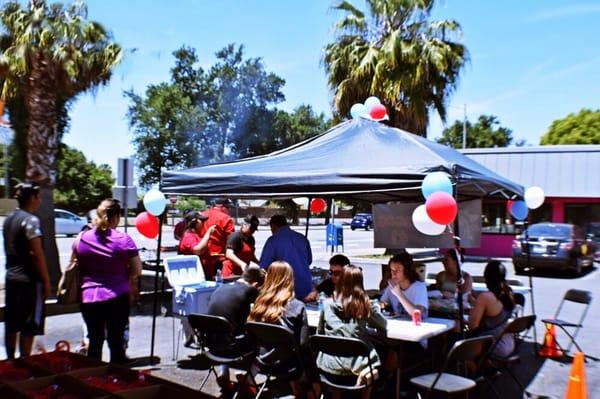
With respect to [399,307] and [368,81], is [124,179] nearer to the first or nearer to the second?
[399,307]

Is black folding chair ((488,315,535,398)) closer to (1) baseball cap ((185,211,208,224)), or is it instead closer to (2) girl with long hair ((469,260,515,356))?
(2) girl with long hair ((469,260,515,356))

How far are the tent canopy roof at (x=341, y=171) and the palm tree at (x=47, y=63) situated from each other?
15.1ft

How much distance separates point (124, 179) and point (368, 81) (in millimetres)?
9558

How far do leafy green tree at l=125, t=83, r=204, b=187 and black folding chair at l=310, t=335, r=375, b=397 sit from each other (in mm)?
37331

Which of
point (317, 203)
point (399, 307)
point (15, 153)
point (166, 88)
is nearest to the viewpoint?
point (399, 307)

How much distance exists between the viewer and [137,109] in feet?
135

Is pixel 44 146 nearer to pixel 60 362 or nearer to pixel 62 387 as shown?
pixel 60 362

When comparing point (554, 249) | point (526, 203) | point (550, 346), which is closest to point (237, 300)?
point (550, 346)

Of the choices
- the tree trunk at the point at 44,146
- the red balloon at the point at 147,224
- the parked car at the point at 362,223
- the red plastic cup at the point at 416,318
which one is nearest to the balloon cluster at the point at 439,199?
the red plastic cup at the point at 416,318

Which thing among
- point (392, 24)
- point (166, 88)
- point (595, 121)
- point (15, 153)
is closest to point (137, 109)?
point (166, 88)

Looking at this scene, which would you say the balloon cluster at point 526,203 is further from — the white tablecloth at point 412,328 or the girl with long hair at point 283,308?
the girl with long hair at point 283,308

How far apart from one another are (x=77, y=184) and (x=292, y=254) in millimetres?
42193

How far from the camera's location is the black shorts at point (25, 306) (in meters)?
4.75

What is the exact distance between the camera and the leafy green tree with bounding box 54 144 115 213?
4325 centimetres
